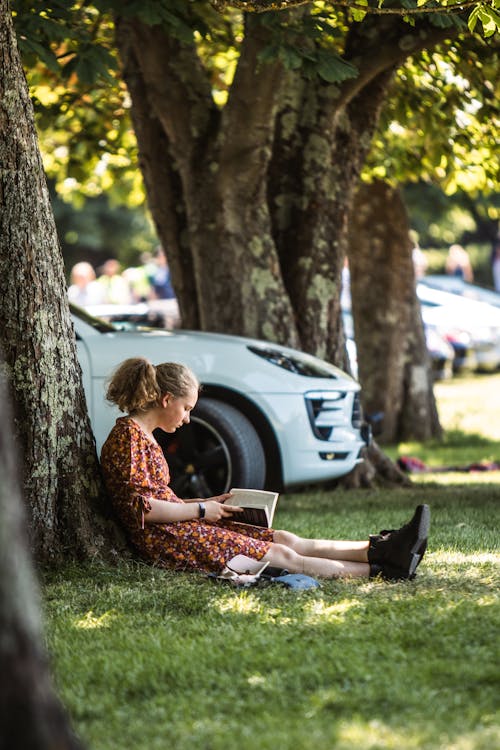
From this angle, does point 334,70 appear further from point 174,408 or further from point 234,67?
point 234,67

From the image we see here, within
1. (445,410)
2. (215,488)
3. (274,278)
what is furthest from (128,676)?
(445,410)

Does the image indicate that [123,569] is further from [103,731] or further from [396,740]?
[396,740]

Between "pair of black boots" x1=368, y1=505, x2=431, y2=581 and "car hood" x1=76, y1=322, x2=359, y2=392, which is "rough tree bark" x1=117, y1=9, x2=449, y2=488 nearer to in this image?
"car hood" x1=76, y1=322, x2=359, y2=392

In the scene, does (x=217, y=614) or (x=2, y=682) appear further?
(x=217, y=614)

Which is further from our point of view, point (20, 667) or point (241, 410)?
point (241, 410)

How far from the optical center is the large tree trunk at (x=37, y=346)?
5629mm

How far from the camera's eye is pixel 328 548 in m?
5.70

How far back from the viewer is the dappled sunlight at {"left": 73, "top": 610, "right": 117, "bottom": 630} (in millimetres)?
4770

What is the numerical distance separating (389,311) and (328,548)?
8906 millimetres

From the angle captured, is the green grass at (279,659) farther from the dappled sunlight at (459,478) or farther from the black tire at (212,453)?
the dappled sunlight at (459,478)

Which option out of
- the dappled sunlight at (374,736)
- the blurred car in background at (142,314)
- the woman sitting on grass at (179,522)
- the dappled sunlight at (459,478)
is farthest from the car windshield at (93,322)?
the blurred car in background at (142,314)

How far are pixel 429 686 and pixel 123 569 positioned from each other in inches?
87.8

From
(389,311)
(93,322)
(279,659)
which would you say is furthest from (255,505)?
(389,311)

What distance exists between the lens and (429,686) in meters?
3.76
